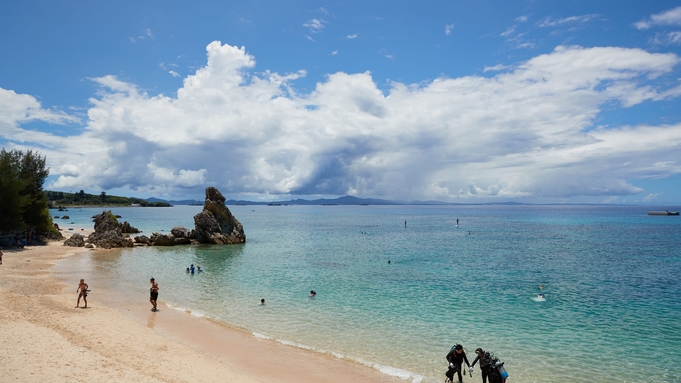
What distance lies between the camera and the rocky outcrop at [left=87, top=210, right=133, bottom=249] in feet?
196

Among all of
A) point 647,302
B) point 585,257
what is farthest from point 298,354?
point 585,257

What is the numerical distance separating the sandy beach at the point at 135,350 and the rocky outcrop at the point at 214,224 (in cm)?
4136

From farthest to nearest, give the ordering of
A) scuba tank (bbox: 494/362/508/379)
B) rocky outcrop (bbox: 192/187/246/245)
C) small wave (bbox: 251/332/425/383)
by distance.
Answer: rocky outcrop (bbox: 192/187/246/245)
small wave (bbox: 251/332/425/383)
scuba tank (bbox: 494/362/508/379)

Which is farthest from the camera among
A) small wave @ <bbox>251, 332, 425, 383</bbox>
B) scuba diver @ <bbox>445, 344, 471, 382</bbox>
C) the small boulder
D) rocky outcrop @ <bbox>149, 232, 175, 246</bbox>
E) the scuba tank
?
the small boulder

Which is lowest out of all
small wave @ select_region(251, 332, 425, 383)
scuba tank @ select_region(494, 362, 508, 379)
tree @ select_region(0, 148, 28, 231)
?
small wave @ select_region(251, 332, 425, 383)

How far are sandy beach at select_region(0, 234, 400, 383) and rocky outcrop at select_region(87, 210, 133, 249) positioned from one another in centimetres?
3646

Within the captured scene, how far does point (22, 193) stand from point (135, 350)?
2109 inches

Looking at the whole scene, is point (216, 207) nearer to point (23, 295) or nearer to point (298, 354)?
point (23, 295)

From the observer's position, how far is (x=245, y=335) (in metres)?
21.0

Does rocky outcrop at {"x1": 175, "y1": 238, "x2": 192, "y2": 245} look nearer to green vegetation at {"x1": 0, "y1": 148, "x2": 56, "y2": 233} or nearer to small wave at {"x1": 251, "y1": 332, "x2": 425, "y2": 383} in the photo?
Answer: green vegetation at {"x1": 0, "y1": 148, "x2": 56, "y2": 233}

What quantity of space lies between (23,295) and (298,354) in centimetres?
2016

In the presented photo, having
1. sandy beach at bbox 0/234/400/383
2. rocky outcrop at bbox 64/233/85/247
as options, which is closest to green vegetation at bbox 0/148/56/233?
rocky outcrop at bbox 64/233/85/247

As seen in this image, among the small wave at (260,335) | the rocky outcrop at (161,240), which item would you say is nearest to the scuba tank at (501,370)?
the small wave at (260,335)

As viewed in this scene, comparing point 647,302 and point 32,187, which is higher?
point 32,187
